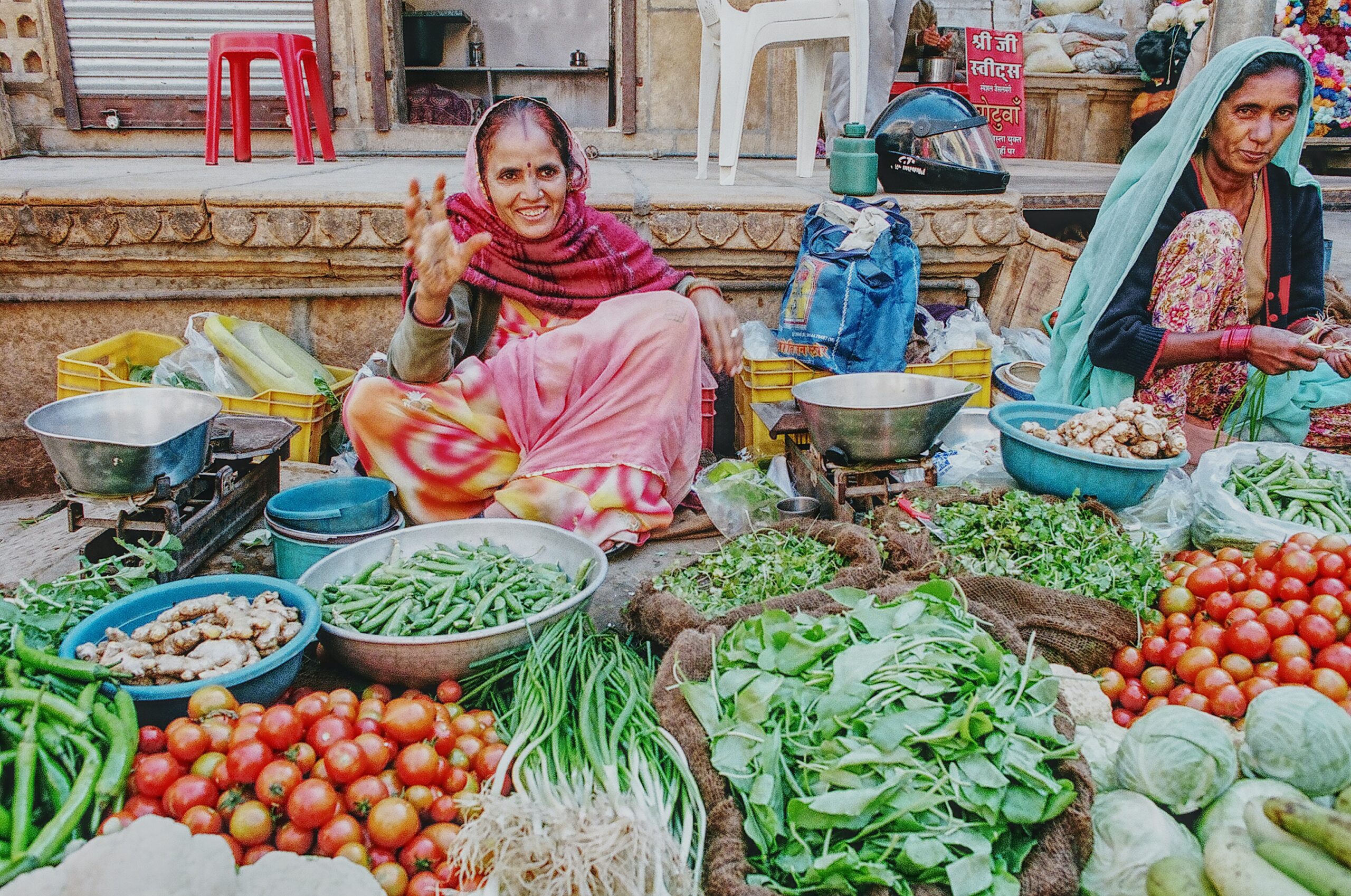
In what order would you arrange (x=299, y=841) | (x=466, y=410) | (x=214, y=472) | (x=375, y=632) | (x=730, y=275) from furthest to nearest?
(x=730, y=275) < (x=466, y=410) < (x=214, y=472) < (x=375, y=632) < (x=299, y=841)

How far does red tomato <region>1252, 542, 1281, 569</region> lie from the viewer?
2.48 metres

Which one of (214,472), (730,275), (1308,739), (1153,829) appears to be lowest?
(1153,829)

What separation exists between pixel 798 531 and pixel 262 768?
1801mm

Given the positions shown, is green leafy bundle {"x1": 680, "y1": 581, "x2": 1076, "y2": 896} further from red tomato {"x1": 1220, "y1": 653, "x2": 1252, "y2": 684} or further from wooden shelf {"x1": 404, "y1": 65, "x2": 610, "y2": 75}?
wooden shelf {"x1": 404, "y1": 65, "x2": 610, "y2": 75}

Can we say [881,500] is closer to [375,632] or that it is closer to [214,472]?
[375,632]

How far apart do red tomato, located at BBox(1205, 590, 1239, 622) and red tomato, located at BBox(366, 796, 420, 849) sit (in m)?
2.07

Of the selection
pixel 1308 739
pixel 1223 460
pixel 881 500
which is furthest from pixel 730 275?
pixel 1308 739

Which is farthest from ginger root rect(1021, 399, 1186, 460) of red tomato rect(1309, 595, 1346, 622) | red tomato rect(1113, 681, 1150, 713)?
red tomato rect(1113, 681, 1150, 713)

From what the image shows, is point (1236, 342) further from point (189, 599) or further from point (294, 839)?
point (189, 599)

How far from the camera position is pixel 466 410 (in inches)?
128

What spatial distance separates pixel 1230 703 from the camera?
2.15m

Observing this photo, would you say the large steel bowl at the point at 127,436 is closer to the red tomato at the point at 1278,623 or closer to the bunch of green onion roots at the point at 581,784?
the bunch of green onion roots at the point at 581,784

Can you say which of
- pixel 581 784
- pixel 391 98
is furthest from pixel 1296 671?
pixel 391 98

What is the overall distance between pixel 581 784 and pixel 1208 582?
181cm
